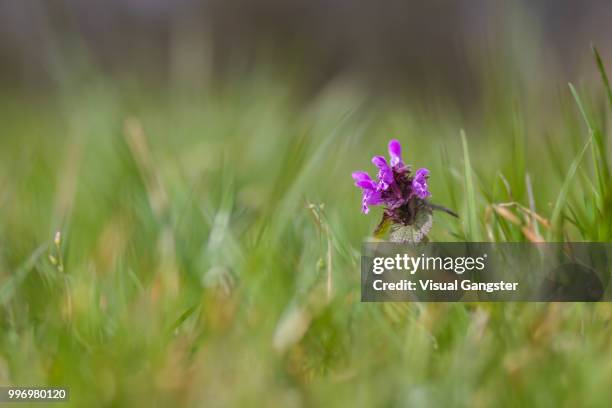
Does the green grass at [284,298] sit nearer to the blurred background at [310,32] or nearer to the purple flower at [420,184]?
the purple flower at [420,184]

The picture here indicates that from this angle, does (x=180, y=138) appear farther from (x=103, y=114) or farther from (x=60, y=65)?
(x=60, y=65)

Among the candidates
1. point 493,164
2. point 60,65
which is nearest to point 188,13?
point 60,65

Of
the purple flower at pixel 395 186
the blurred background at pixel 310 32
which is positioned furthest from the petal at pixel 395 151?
the blurred background at pixel 310 32

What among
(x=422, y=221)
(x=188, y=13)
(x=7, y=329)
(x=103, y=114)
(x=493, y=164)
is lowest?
(x=7, y=329)

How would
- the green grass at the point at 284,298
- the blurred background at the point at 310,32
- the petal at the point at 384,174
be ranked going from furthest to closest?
the blurred background at the point at 310,32 → the petal at the point at 384,174 → the green grass at the point at 284,298

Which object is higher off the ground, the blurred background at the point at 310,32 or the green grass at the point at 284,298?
the blurred background at the point at 310,32

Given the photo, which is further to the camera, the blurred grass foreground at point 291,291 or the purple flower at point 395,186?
the purple flower at point 395,186

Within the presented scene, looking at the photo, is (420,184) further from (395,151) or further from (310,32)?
(310,32)
